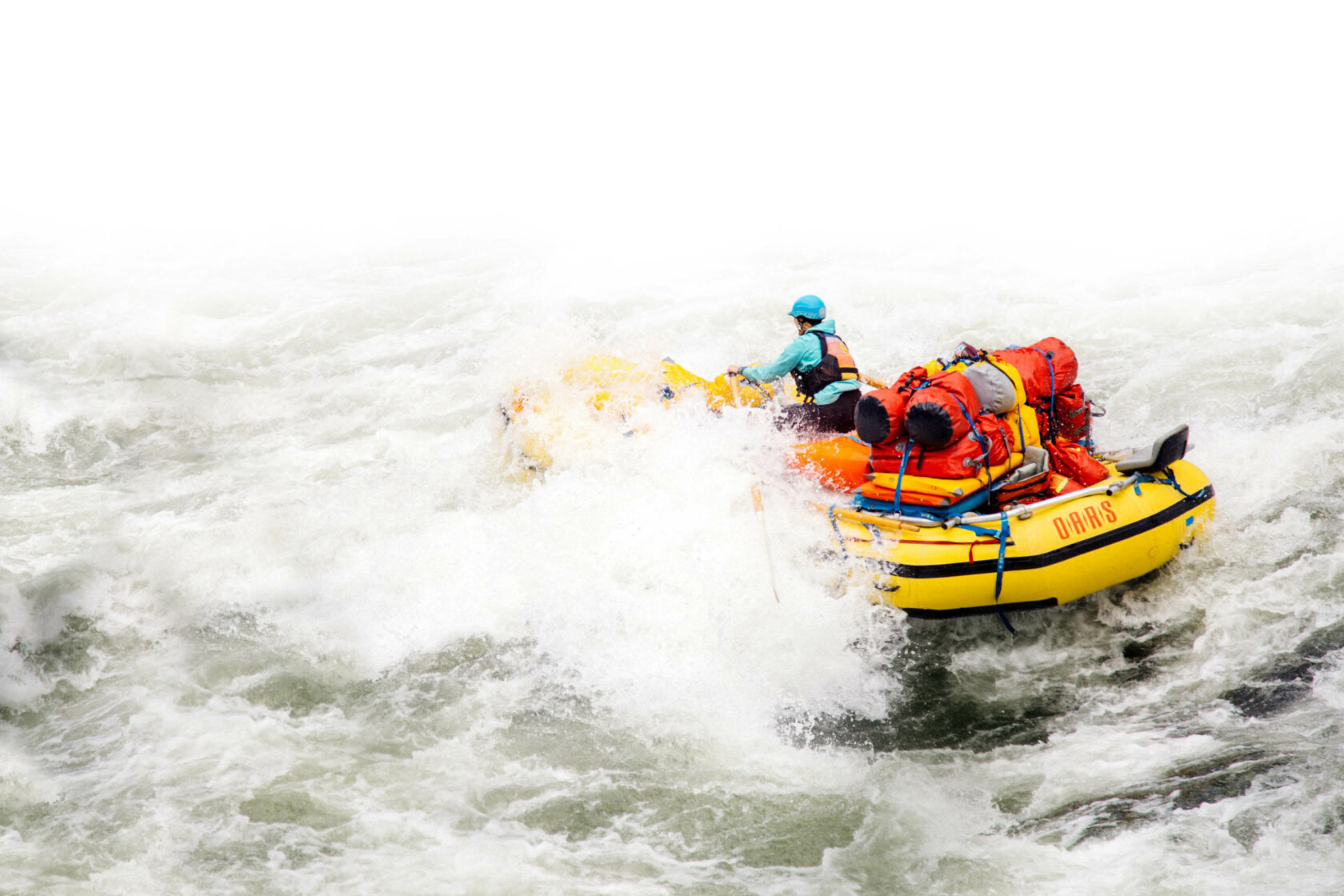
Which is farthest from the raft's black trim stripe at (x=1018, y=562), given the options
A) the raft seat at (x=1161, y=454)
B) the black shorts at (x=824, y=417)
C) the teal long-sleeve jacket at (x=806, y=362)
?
the teal long-sleeve jacket at (x=806, y=362)

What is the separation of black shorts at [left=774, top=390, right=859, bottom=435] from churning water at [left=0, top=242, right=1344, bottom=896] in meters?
0.20

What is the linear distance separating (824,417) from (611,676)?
219 cm

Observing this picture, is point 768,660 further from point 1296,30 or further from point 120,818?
point 1296,30

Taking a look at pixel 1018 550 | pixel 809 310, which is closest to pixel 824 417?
pixel 809 310

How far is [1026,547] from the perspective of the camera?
16.9ft

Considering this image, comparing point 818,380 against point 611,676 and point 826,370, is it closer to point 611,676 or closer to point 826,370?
point 826,370

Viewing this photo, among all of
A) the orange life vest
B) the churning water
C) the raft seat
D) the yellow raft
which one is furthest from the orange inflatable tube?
the raft seat

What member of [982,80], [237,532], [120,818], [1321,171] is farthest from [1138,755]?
[982,80]

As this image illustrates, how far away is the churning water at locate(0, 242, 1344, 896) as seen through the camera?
4004 millimetres

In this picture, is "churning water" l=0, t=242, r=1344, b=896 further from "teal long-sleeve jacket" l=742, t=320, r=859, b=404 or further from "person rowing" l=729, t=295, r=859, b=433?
"teal long-sleeve jacket" l=742, t=320, r=859, b=404

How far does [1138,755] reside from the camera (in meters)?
4.41

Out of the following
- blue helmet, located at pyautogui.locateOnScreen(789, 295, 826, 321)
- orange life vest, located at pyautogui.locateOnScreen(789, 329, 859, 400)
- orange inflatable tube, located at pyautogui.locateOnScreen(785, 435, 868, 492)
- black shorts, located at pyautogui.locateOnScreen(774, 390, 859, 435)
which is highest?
blue helmet, located at pyautogui.locateOnScreen(789, 295, 826, 321)

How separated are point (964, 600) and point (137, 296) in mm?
11210

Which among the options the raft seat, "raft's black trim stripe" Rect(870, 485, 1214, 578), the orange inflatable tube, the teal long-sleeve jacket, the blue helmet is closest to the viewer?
"raft's black trim stripe" Rect(870, 485, 1214, 578)
